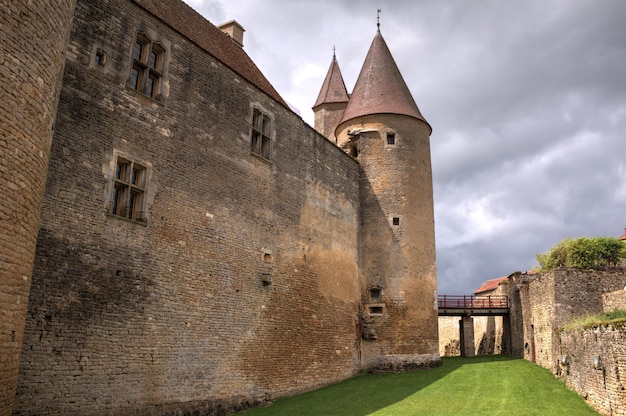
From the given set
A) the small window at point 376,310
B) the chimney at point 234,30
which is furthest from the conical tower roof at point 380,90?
the small window at point 376,310

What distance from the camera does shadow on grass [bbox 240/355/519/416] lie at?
13.3 m

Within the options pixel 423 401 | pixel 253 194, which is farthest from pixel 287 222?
pixel 423 401

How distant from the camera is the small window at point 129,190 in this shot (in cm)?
1122

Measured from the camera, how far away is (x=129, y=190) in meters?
11.4

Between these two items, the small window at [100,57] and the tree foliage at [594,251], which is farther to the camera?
the tree foliage at [594,251]

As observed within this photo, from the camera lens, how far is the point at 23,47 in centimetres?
781

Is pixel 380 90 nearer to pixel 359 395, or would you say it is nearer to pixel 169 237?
pixel 359 395

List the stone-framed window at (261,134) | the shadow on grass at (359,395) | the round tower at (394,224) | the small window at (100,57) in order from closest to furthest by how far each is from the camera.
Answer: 1. the small window at (100,57)
2. the shadow on grass at (359,395)
3. the stone-framed window at (261,134)
4. the round tower at (394,224)

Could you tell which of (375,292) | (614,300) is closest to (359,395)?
(375,292)

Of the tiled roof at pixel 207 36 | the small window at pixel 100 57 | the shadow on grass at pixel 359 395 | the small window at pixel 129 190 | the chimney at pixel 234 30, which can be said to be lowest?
the shadow on grass at pixel 359 395

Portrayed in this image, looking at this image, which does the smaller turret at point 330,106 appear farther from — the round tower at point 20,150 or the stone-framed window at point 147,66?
the round tower at point 20,150

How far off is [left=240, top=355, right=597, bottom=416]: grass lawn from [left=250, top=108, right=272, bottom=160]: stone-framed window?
7.06 metres

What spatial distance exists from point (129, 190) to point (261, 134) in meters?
5.30

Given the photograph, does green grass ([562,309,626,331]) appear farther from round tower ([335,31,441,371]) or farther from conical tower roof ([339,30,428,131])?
conical tower roof ([339,30,428,131])
